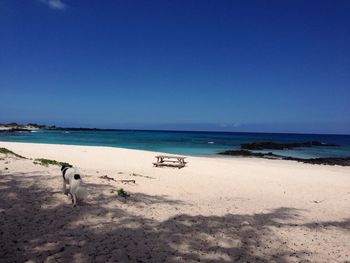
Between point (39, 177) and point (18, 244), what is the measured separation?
4.57 meters

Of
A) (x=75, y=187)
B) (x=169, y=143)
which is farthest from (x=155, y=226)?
(x=169, y=143)

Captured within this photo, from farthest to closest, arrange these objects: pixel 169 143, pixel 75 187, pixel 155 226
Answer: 1. pixel 169 143
2. pixel 75 187
3. pixel 155 226

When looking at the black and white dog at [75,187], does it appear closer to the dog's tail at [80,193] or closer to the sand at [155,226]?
the dog's tail at [80,193]

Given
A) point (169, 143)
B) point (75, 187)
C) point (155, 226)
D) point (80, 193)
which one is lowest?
point (169, 143)

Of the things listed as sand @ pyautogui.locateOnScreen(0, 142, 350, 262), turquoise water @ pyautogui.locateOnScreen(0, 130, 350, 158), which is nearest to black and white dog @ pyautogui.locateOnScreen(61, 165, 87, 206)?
sand @ pyautogui.locateOnScreen(0, 142, 350, 262)

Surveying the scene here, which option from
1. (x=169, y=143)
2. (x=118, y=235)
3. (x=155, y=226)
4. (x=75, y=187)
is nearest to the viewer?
(x=118, y=235)

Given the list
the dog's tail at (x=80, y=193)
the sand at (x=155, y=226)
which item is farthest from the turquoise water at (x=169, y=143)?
the dog's tail at (x=80, y=193)

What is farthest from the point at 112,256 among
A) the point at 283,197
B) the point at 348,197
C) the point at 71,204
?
the point at 348,197

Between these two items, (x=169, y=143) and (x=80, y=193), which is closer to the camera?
(x=80, y=193)

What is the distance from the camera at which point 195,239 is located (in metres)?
5.84

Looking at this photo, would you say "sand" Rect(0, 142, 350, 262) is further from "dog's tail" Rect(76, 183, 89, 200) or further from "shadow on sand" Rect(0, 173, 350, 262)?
"dog's tail" Rect(76, 183, 89, 200)

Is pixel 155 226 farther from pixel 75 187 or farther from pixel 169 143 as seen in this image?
pixel 169 143

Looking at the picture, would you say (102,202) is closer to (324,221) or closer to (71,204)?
(71,204)

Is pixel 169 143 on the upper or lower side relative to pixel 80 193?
lower
